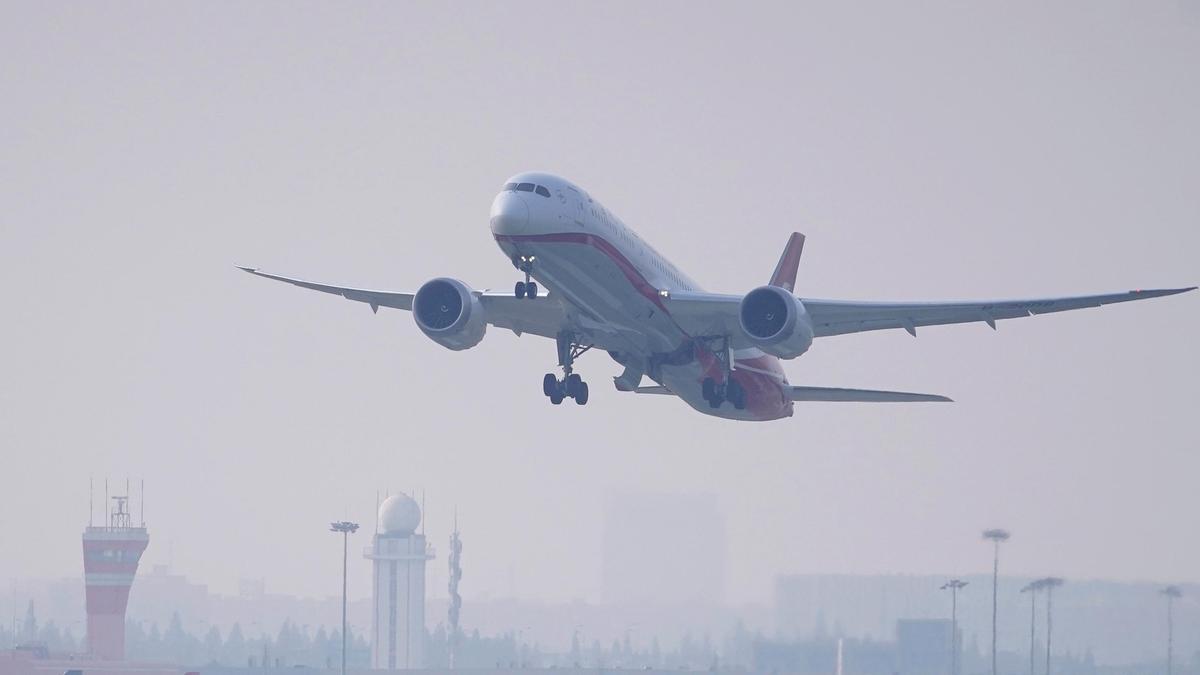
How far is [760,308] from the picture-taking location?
172ft

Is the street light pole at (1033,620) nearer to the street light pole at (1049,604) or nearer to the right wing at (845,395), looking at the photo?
the street light pole at (1049,604)

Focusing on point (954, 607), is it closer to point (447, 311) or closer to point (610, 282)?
point (447, 311)

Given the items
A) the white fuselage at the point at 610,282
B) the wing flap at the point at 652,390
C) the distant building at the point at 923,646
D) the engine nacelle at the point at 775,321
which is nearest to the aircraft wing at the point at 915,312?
the engine nacelle at the point at 775,321

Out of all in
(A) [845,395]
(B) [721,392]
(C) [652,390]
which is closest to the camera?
(B) [721,392]

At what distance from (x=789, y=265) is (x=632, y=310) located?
17135mm

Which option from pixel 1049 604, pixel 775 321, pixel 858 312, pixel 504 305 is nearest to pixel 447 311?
pixel 504 305

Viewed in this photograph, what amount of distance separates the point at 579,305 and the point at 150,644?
117 meters

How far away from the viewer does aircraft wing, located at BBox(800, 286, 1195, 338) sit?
51.8 m

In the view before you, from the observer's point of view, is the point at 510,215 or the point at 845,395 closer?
the point at 510,215

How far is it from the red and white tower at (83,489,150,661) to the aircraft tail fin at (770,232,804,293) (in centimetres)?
9899

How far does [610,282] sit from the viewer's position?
51.2m

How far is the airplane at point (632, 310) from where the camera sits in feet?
162

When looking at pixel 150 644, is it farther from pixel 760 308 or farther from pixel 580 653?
pixel 760 308

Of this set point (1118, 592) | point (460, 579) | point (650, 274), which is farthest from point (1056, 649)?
point (460, 579)
